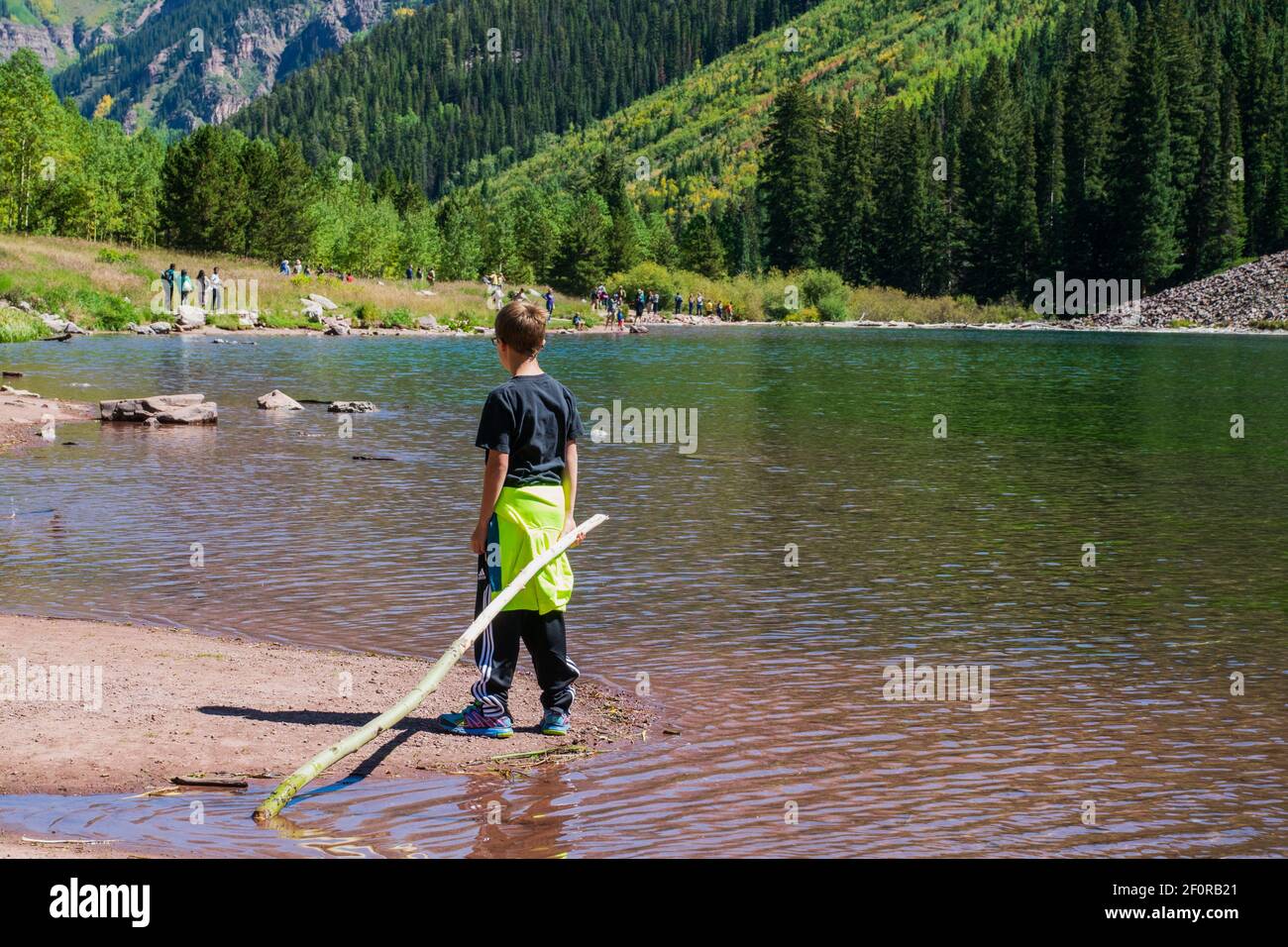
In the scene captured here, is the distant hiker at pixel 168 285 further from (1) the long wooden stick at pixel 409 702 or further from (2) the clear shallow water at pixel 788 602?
(1) the long wooden stick at pixel 409 702

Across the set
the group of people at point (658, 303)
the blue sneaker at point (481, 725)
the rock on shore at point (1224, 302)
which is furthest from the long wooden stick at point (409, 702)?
the group of people at point (658, 303)

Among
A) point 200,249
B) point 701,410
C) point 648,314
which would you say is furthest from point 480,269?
point 701,410

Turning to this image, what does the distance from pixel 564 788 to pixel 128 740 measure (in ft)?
9.09

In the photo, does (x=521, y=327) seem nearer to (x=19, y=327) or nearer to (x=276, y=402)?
(x=276, y=402)

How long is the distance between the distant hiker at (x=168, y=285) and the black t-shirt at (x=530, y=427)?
6591 cm

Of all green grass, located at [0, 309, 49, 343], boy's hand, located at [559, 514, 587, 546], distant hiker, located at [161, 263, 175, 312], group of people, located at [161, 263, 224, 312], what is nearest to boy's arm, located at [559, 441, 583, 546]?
boy's hand, located at [559, 514, 587, 546]

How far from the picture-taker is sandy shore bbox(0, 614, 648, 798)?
27.0 feet

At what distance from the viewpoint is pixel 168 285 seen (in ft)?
234

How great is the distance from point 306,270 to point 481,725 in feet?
319

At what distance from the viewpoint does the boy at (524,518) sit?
8719 millimetres

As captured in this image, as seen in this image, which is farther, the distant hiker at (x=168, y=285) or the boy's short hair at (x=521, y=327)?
the distant hiker at (x=168, y=285)

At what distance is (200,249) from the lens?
313ft

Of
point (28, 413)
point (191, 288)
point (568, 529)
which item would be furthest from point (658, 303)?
point (568, 529)
